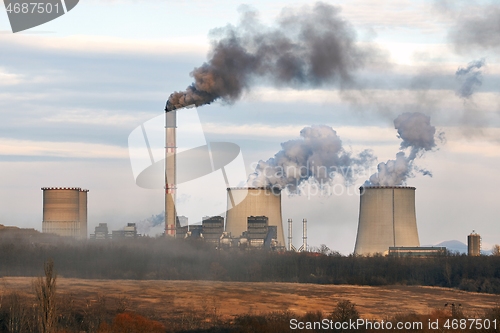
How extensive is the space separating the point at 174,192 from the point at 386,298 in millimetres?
17035

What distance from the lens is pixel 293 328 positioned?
39656 mm

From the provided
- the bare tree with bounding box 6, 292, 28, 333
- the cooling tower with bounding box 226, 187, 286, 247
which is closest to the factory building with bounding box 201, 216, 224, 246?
the cooling tower with bounding box 226, 187, 286, 247

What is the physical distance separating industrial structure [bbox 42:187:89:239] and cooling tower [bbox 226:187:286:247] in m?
11.7

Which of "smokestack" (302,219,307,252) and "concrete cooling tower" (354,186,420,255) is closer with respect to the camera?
"concrete cooling tower" (354,186,420,255)

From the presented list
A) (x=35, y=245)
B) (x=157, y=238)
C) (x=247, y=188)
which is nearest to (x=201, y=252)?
(x=157, y=238)

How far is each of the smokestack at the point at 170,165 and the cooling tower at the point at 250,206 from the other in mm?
4038

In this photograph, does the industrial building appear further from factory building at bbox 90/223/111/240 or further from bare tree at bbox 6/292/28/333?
factory building at bbox 90/223/111/240

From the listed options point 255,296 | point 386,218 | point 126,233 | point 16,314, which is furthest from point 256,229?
point 16,314

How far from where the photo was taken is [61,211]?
6425 cm

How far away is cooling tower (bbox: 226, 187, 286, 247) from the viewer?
6093cm

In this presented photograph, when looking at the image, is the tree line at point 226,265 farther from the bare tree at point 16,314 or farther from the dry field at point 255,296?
the bare tree at point 16,314

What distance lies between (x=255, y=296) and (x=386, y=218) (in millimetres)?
9590

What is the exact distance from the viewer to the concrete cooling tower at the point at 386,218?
5422cm

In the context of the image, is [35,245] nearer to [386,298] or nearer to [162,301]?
[162,301]
